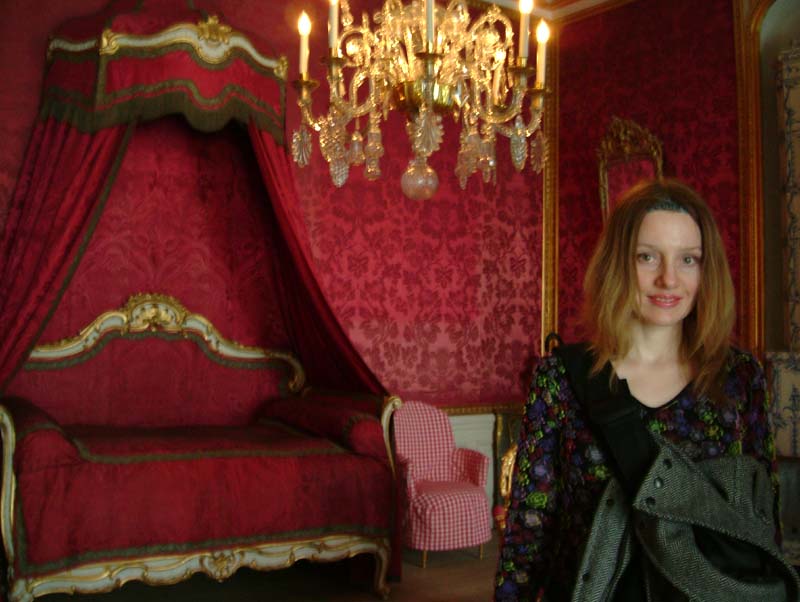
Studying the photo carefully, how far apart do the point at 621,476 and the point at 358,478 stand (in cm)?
246

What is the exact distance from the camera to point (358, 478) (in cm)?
362

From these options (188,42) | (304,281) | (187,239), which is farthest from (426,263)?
(188,42)

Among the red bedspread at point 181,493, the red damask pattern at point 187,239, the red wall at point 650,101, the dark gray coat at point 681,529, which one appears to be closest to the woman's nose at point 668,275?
the dark gray coat at point 681,529

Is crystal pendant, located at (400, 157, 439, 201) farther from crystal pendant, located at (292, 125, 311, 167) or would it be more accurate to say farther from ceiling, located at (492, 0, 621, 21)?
ceiling, located at (492, 0, 621, 21)

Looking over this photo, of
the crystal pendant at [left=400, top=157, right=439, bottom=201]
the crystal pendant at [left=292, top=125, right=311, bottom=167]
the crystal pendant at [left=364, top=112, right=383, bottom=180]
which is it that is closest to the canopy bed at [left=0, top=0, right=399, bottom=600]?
the crystal pendant at [left=292, top=125, right=311, bottom=167]

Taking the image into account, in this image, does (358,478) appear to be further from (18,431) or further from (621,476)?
(621,476)

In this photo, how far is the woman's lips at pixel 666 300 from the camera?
54.4 inches

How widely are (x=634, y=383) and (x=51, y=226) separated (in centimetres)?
271

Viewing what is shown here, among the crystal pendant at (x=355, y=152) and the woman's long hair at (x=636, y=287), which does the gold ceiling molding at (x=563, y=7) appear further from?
the woman's long hair at (x=636, y=287)

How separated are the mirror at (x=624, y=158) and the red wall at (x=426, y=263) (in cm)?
57

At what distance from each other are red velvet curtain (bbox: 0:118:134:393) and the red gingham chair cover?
6.29 feet

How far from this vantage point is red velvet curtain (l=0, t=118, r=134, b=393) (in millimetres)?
3238

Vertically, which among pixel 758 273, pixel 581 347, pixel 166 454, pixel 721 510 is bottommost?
pixel 166 454

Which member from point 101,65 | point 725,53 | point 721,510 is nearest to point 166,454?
point 101,65
